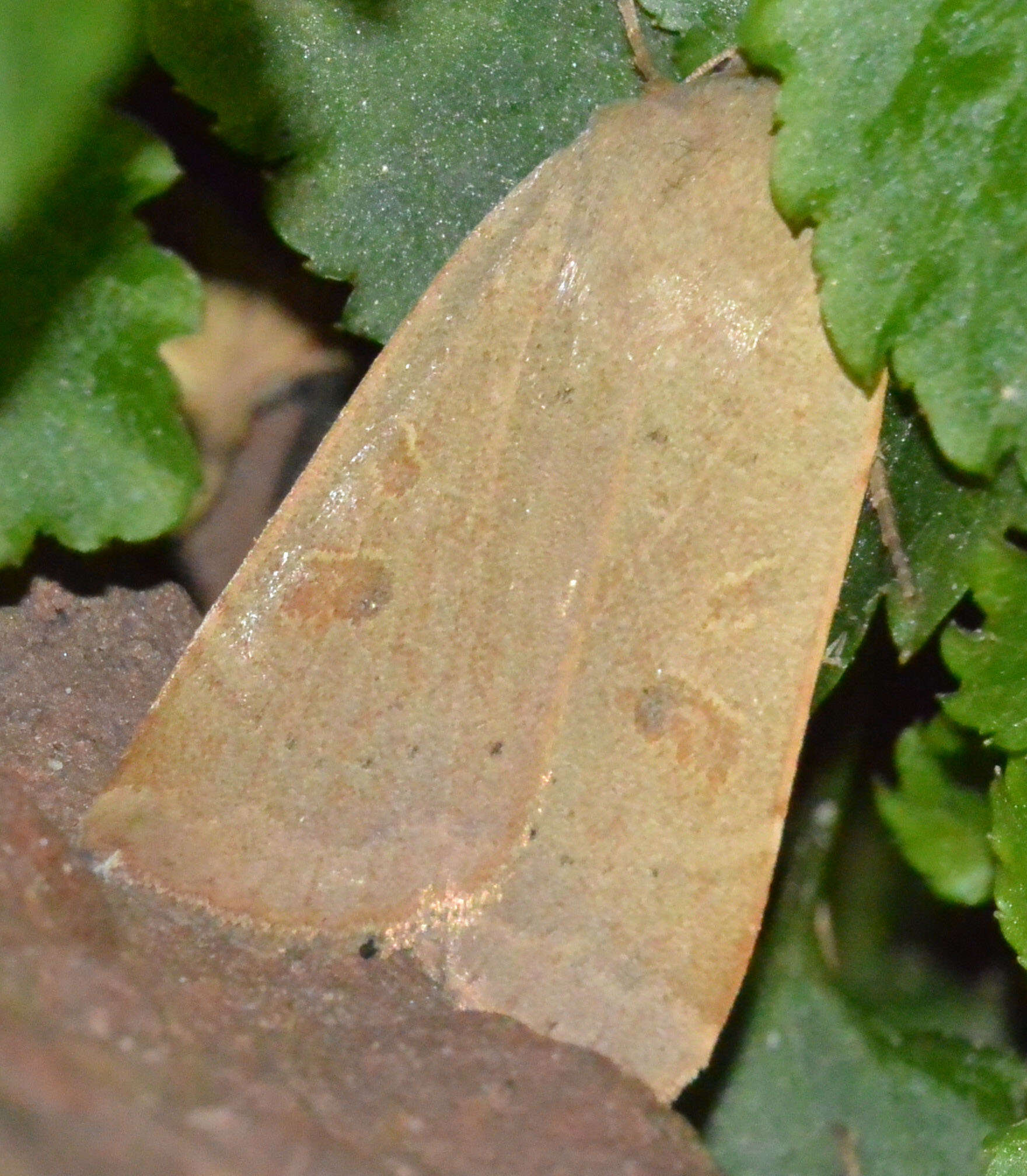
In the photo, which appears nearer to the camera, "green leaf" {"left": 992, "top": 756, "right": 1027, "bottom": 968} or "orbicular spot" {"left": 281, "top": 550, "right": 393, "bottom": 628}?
"orbicular spot" {"left": 281, "top": 550, "right": 393, "bottom": 628}

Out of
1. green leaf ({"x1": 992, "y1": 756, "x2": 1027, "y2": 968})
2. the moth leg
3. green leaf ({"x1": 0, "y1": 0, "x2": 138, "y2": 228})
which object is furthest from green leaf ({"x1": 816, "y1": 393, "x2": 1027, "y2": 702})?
green leaf ({"x1": 0, "y1": 0, "x2": 138, "y2": 228})

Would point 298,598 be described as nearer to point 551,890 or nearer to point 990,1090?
point 551,890

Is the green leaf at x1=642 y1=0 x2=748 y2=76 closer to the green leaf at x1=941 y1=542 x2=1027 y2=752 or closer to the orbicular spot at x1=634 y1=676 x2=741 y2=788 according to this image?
the green leaf at x1=941 y1=542 x2=1027 y2=752

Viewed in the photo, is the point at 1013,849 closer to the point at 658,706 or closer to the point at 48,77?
the point at 658,706

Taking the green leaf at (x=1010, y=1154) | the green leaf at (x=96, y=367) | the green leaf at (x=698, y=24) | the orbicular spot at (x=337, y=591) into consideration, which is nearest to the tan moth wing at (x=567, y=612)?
the orbicular spot at (x=337, y=591)

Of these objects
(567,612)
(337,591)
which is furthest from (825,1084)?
(337,591)

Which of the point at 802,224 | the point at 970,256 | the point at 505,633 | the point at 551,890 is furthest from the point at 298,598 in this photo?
the point at 970,256

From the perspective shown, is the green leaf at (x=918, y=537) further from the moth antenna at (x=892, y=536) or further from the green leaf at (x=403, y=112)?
the green leaf at (x=403, y=112)

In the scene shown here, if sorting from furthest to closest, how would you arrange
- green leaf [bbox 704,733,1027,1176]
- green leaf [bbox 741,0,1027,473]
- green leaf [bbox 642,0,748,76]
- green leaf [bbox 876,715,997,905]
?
green leaf [bbox 704,733,1027,1176]
green leaf [bbox 876,715,997,905]
green leaf [bbox 642,0,748,76]
green leaf [bbox 741,0,1027,473]
